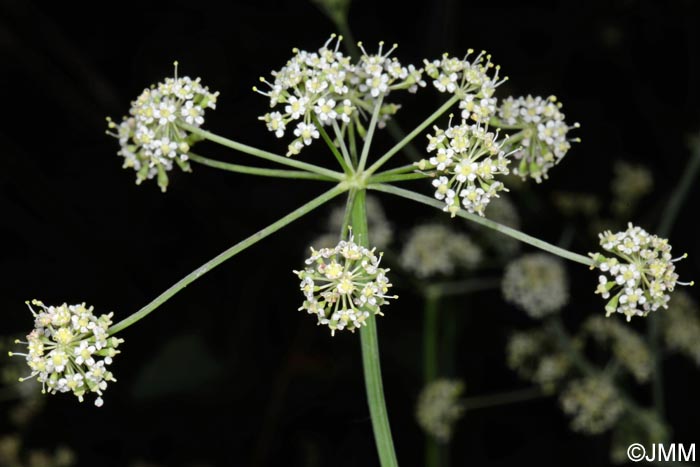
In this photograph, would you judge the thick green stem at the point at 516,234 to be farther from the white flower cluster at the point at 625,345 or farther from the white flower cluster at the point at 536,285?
the white flower cluster at the point at 625,345

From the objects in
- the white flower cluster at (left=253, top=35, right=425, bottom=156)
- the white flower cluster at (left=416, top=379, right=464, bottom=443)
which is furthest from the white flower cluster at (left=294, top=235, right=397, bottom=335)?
the white flower cluster at (left=416, top=379, right=464, bottom=443)

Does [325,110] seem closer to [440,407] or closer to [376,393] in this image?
[376,393]

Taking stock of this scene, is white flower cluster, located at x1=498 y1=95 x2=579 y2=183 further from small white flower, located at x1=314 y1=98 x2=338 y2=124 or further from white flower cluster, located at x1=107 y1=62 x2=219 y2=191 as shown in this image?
white flower cluster, located at x1=107 y1=62 x2=219 y2=191

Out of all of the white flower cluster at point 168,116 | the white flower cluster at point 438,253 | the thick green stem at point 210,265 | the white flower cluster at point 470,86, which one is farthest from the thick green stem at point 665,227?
the white flower cluster at point 168,116

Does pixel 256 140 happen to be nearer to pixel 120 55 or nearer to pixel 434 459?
pixel 120 55

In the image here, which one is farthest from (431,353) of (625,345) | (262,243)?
(262,243)

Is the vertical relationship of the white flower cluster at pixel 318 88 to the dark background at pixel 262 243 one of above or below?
below

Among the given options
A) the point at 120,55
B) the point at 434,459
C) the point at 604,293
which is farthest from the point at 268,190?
the point at 604,293
